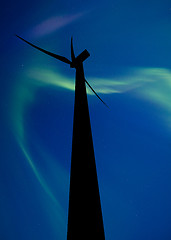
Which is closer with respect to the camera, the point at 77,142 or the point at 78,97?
the point at 77,142

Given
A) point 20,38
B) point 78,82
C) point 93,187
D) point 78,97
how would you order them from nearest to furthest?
point 93,187 < point 78,97 < point 78,82 < point 20,38

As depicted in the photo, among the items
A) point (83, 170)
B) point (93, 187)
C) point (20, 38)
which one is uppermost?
point (20, 38)

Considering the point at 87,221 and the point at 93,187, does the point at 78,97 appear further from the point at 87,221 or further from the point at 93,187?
the point at 87,221

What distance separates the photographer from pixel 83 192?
A: 4.68 m

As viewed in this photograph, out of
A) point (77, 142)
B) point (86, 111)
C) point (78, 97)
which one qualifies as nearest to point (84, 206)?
point (77, 142)

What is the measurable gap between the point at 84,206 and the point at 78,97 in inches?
170

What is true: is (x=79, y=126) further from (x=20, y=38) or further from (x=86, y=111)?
(x=20, y=38)

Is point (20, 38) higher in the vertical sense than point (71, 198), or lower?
higher

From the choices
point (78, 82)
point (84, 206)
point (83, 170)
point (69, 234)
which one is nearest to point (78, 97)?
point (78, 82)

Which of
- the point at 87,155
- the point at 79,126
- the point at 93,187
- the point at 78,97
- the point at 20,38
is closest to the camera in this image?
the point at 93,187

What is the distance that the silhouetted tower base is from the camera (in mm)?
4230

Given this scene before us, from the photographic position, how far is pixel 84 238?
13.4ft

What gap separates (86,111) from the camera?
6.63 meters

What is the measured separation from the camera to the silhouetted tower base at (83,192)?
4230mm
